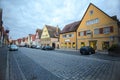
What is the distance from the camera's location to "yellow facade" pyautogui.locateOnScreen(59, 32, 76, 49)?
1560 inches

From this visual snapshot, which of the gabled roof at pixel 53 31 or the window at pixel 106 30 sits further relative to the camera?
the gabled roof at pixel 53 31

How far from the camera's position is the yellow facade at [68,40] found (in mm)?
39619

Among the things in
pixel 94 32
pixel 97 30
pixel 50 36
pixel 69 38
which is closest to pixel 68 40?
pixel 69 38

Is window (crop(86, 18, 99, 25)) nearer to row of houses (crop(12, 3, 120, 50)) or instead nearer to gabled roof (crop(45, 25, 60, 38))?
row of houses (crop(12, 3, 120, 50))

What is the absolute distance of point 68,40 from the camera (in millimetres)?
42094

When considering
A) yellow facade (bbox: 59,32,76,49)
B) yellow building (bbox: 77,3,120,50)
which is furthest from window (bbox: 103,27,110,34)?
yellow facade (bbox: 59,32,76,49)

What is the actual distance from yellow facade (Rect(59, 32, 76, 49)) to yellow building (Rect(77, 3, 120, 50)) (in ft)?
8.69

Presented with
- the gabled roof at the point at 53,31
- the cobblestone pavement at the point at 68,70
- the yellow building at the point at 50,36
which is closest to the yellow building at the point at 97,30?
the cobblestone pavement at the point at 68,70

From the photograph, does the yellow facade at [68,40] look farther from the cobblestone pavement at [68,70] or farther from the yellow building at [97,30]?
the cobblestone pavement at [68,70]

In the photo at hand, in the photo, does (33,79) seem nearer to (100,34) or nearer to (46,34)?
(100,34)

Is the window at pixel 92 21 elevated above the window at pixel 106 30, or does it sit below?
above

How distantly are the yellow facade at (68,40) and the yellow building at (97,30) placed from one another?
8.69 feet

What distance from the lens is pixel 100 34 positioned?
3048 centimetres

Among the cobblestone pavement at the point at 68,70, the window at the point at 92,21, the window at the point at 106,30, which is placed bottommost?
the cobblestone pavement at the point at 68,70
